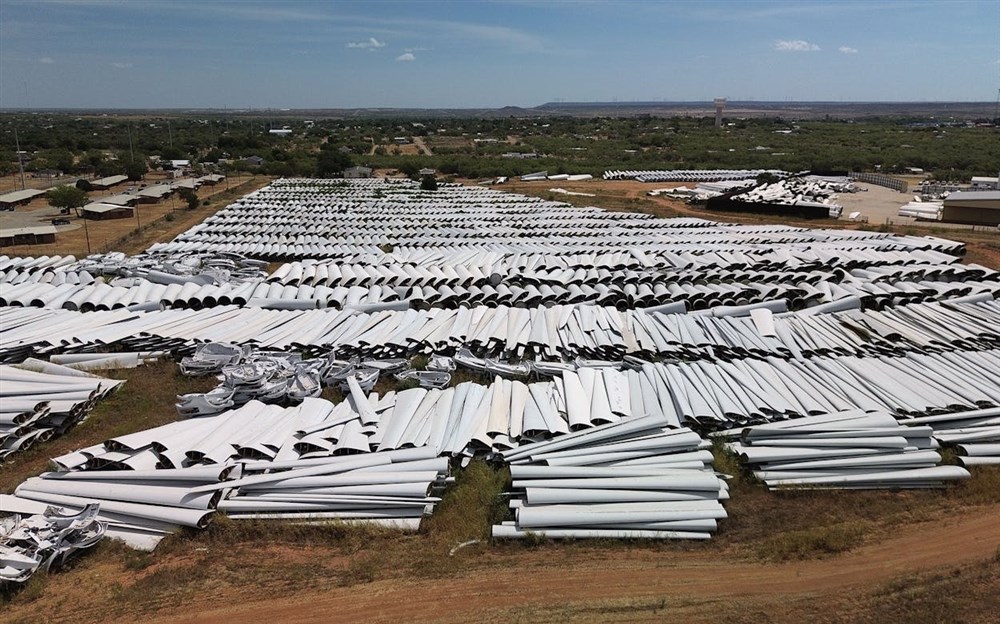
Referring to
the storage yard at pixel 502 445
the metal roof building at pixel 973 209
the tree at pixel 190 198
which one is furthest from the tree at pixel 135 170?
the metal roof building at pixel 973 209

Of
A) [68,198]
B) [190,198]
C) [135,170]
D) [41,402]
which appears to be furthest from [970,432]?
[135,170]

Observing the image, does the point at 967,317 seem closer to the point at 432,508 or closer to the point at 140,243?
the point at 432,508

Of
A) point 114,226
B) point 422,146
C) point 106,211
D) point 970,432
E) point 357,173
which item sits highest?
point 422,146

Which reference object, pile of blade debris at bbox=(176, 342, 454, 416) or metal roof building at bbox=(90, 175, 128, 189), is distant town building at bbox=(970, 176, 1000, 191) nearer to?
pile of blade debris at bbox=(176, 342, 454, 416)

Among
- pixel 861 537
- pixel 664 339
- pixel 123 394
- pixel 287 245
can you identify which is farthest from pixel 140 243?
pixel 861 537

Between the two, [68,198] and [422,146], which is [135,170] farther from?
[422,146]

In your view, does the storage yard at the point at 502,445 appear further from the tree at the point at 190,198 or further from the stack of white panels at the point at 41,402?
the tree at the point at 190,198

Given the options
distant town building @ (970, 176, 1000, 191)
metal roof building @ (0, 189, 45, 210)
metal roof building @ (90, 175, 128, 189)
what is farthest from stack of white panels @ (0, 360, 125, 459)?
distant town building @ (970, 176, 1000, 191)
